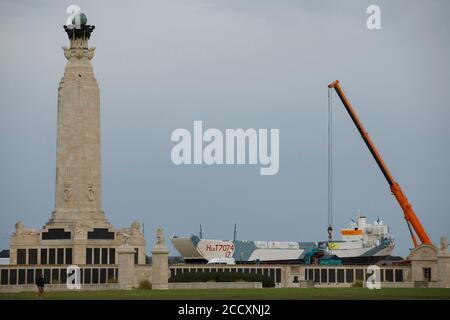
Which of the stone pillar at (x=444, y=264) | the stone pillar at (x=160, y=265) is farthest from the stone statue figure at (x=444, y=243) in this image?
the stone pillar at (x=160, y=265)

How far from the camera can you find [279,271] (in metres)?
146

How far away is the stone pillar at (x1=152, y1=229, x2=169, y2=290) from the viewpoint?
121m

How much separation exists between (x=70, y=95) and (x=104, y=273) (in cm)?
2136

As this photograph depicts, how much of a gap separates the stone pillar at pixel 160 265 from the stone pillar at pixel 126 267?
259 centimetres

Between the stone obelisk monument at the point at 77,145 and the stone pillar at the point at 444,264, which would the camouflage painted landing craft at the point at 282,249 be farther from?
the stone pillar at the point at 444,264

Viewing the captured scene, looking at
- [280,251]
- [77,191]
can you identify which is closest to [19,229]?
[77,191]

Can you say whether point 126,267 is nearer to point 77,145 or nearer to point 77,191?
point 77,191

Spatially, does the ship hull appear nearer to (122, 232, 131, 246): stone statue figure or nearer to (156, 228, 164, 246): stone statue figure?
(122, 232, 131, 246): stone statue figure

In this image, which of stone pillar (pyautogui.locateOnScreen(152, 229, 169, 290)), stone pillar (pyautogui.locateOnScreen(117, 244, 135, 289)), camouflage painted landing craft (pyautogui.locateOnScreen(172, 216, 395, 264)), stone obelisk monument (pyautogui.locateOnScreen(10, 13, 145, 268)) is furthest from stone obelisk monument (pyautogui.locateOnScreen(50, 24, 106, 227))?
stone pillar (pyautogui.locateOnScreen(152, 229, 169, 290))

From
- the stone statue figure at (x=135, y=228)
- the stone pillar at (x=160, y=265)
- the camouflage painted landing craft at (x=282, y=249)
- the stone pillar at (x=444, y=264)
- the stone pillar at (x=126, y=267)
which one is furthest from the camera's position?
the camouflage painted landing craft at (x=282, y=249)

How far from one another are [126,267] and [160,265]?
152 inches

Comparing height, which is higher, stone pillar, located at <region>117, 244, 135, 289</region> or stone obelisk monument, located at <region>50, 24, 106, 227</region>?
stone obelisk monument, located at <region>50, 24, 106, 227</region>

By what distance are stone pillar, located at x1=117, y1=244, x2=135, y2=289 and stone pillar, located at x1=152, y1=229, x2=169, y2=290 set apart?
259 centimetres

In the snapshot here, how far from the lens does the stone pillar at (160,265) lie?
121m
